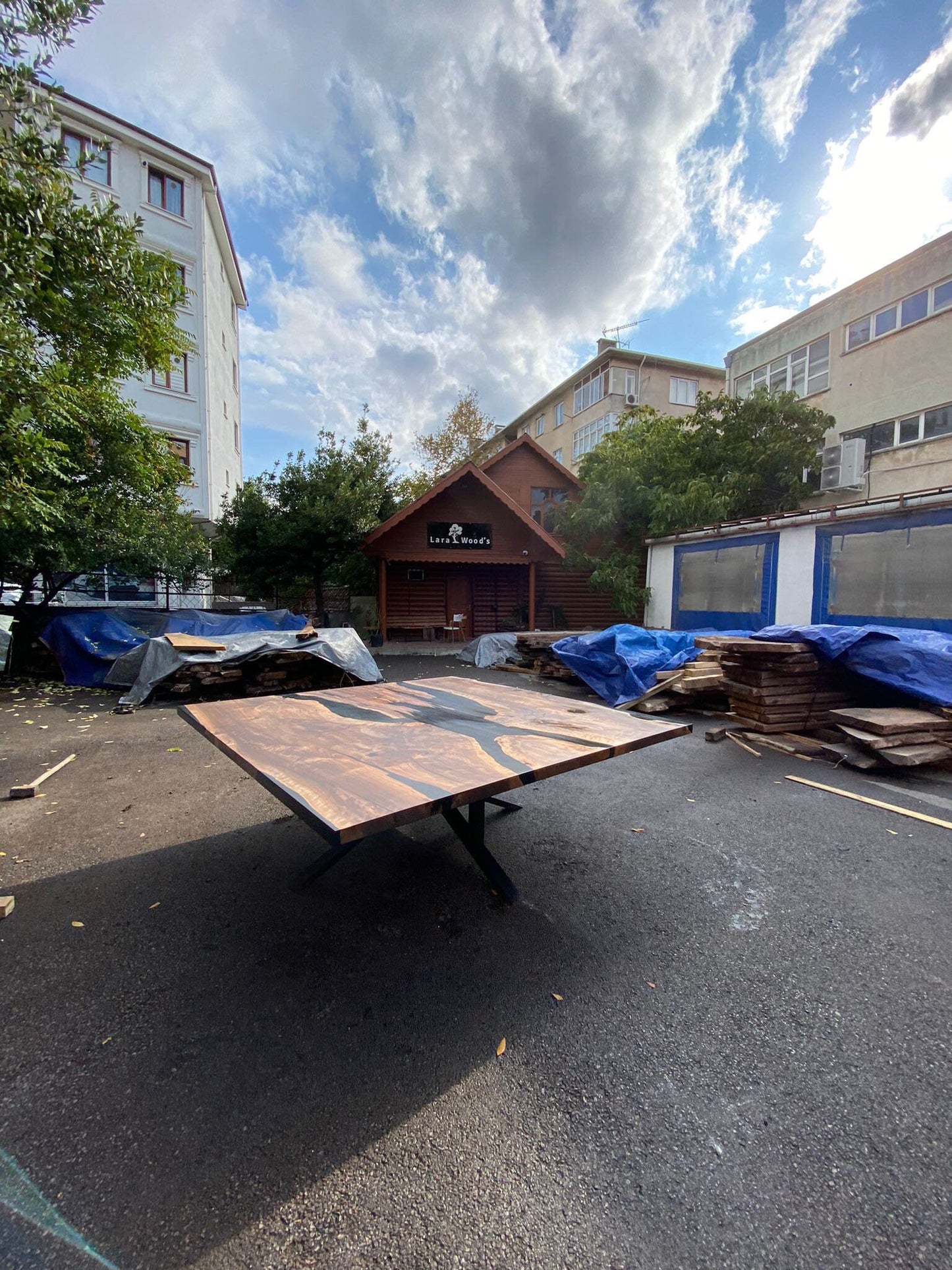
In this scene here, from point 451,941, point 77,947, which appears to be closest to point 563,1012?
point 451,941

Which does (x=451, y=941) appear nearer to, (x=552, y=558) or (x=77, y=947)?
(x=77, y=947)

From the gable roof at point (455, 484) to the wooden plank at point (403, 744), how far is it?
34.8ft

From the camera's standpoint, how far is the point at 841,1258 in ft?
3.68

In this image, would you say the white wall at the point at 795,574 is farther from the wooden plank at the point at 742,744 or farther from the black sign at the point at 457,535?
the black sign at the point at 457,535

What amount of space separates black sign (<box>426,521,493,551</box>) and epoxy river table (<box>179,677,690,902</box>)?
11367 millimetres

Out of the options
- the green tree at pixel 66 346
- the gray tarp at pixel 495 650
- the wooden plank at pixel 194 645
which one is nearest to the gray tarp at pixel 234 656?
the wooden plank at pixel 194 645

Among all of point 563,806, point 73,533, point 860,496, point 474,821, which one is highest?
point 860,496

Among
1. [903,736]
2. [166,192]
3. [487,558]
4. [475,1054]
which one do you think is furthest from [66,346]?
[166,192]

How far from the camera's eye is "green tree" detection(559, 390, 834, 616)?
14883mm

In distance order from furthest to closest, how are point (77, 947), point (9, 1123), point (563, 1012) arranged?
point (77, 947), point (563, 1012), point (9, 1123)

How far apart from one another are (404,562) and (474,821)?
14.0 meters

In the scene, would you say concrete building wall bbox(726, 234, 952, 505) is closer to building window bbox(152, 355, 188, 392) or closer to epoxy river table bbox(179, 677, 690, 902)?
epoxy river table bbox(179, 677, 690, 902)

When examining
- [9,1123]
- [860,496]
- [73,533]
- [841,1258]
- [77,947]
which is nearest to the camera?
[841,1258]

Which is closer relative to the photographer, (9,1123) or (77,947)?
(9,1123)
